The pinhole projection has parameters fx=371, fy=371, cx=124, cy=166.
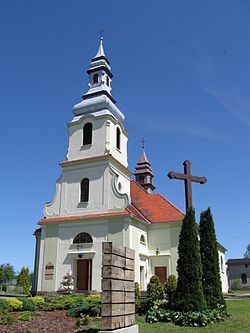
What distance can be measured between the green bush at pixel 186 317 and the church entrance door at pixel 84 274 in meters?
13.1

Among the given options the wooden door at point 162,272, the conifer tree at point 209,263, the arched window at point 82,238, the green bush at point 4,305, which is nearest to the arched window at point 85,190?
the arched window at point 82,238

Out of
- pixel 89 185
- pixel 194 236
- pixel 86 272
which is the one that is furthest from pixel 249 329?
pixel 89 185

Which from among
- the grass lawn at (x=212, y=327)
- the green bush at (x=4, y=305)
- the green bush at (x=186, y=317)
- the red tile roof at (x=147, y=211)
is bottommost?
the grass lawn at (x=212, y=327)

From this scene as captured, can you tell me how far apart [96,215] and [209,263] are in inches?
497

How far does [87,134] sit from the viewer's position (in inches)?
1199

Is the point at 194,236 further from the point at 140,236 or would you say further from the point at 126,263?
the point at 140,236

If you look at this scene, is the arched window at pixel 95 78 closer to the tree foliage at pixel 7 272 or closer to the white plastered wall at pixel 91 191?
the white plastered wall at pixel 91 191

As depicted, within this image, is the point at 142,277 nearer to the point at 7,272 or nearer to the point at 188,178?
the point at 188,178

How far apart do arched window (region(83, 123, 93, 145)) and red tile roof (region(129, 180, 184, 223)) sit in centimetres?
662

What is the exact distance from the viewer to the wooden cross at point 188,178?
1500 cm

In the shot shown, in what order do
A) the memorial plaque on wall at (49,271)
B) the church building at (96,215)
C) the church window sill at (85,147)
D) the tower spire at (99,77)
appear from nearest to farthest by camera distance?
the church building at (96,215) < the memorial plaque on wall at (49,271) < the church window sill at (85,147) < the tower spire at (99,77)

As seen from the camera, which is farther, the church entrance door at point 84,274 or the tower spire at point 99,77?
the tower spire at point 99,77

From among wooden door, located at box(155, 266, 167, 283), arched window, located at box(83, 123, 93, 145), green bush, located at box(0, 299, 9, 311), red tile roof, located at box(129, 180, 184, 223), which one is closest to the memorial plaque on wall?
wooden door, located at box(155, 266, 167, 283)

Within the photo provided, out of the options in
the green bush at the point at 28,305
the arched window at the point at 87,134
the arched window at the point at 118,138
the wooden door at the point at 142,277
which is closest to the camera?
the green bush at the point at 28,305
